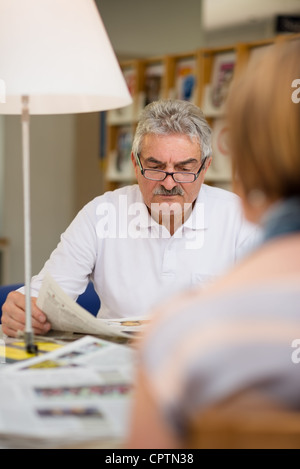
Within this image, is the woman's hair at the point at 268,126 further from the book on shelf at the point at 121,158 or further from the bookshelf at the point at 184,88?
the book on shelf at the point at 121,158

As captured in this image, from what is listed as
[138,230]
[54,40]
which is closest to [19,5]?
[54,40]

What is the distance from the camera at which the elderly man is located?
198 cm

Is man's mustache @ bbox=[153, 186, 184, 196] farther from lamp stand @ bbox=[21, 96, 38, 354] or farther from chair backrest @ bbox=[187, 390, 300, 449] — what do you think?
chair backrest @ bbox=[187, 390, 300, 449]

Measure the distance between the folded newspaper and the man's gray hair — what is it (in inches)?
26.7

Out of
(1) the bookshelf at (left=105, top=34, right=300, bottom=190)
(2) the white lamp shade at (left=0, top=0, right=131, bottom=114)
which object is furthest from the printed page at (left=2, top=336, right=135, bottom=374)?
(1) the bookshelf at (left=105, top=34, right=300, bottom=190)

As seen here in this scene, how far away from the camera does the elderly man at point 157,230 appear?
1.98 m

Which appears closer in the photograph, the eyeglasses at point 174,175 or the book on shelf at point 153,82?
the eyeglasses at point 174,175

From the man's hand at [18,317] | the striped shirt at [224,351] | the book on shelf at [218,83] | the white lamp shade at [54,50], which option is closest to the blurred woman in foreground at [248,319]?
the striped shirt at [224,351]

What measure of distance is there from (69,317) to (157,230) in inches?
27.6

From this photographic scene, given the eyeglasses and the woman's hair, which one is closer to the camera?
the woman's hair

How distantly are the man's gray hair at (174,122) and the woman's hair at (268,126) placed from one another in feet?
4.19

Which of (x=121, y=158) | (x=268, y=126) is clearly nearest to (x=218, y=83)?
(x=121, y=158)
